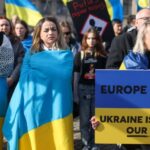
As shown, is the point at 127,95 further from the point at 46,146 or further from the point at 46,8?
the point at 46,8

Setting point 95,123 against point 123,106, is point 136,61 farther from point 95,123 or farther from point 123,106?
point 95,123

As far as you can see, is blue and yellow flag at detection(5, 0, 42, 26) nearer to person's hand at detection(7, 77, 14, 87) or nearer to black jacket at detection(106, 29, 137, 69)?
person's hand at detection(7, 77, 14, 87)

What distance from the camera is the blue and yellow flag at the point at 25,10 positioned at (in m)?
8.37

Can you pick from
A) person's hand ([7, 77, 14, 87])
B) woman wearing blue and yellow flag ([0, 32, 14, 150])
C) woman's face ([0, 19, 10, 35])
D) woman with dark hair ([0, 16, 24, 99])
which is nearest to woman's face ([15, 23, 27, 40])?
woman with dark hair ([0, 16, 24, 99])

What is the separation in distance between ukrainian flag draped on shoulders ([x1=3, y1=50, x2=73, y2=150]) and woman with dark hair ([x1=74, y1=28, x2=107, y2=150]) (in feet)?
4.05

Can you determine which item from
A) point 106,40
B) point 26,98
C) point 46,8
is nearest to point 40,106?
point 26,98

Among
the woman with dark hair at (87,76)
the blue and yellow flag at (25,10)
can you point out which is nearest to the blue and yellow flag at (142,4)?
the blue and yellow flag at (25,10)

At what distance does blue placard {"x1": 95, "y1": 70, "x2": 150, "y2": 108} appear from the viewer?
3758mm

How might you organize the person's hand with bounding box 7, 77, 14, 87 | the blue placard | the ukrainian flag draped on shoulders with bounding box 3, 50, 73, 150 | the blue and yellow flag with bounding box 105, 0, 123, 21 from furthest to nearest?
the blue and yellow flag with bounding box 105, 0, 123, 21 < the person's hand with bounding box 7, 77, 14, 87 < the ukrainian flag draped on shoulders with bounding box 3, 50, 73, 150 < the blue placard

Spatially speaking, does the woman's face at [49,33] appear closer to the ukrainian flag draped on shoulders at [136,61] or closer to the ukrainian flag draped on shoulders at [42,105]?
the ukrainian flag draped on shoulders at [42,105]

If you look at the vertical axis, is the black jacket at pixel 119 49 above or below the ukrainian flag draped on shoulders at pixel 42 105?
above

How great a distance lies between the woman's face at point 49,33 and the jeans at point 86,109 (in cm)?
129

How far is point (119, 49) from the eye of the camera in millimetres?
4484

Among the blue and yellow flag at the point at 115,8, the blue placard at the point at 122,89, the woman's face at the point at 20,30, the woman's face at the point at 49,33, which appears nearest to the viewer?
the blue placard at the point at 122,89
